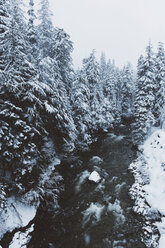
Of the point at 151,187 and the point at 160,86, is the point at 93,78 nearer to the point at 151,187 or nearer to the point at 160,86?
the point at 160,86

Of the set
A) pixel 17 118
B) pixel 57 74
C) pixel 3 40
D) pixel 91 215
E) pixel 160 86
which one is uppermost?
pixel 160 86

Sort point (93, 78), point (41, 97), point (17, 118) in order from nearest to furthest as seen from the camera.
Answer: point (17, 118) < point (41, 97) < point (93, 78)

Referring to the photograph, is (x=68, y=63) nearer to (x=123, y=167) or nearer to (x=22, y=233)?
(x=123, y=167)

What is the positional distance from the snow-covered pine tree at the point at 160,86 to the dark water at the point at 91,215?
1037 centimetres

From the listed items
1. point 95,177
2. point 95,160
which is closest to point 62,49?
point 95,160

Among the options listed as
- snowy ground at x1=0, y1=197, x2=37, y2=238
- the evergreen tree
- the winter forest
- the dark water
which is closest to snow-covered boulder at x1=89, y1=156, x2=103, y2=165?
the winter forest

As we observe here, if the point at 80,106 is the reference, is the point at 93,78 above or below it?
above

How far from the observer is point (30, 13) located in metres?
19.8

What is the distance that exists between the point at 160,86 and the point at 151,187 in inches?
602

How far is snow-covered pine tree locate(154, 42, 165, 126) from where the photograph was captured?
72.2 ft

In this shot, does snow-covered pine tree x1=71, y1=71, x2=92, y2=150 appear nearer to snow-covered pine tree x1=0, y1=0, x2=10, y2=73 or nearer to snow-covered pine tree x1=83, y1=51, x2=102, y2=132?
snow-covered pine tree x1=83, y1=51, x2=102, y2=132

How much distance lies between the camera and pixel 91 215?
11.2 metres

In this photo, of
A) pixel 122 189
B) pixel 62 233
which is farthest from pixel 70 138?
pixel 62 233

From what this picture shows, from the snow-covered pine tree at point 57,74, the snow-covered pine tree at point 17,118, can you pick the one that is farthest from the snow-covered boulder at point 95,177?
the snow-covered pine tree at point 17,118
